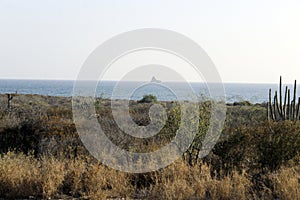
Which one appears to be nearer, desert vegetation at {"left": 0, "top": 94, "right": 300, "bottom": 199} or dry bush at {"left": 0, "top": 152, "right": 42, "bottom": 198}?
desert vegetation at {"left": 0, "top": 94, "right": 300, "bottom": 199}

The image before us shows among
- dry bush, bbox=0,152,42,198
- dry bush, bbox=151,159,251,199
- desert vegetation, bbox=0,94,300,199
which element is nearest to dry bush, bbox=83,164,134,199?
desert vegetation, bbox=0,94,300,199

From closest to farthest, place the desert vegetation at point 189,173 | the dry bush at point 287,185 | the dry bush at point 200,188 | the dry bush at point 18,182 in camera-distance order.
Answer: the dry bush at point 287,185 < the dry bush at point 200,188 < the desert vegetation at point 189,173 < the dry bush at point 18,182

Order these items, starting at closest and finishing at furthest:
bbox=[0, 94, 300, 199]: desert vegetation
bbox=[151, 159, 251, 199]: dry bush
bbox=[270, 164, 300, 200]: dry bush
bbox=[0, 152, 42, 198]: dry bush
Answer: bbox=[270, 164, 300, 200]: dry bush → bbox=[151, 159, 251, 199]: dry bush → bbox=[0, 94, 300, 199]: desert vegetation → bbox=[0, 152, 42, 198]: dry bush

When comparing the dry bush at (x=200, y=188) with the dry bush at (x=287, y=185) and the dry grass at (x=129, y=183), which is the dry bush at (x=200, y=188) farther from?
the dry bush at (x=287, y=185)

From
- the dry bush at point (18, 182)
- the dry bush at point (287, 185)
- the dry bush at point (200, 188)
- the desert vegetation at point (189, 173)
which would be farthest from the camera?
the dry bush at point (18, 182)

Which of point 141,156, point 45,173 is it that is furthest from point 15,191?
point 141,156

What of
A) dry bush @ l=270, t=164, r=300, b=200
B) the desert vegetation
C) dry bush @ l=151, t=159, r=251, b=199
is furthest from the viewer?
the desert vegetation

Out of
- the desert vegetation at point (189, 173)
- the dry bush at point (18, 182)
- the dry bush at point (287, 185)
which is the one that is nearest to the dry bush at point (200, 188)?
the desert vegetation at point (189, 173)

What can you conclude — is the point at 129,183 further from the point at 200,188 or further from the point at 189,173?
the point at 200,188

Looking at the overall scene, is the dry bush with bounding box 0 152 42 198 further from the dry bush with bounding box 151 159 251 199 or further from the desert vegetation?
the dry bush with bounding box 151 159 251 199

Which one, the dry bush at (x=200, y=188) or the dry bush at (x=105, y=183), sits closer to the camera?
the dry bush at (x=200, y=188)

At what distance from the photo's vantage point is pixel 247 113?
26.8 m

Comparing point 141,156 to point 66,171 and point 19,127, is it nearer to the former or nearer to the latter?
point 66,171

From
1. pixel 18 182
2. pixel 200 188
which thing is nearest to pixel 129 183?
pixel 200 188
